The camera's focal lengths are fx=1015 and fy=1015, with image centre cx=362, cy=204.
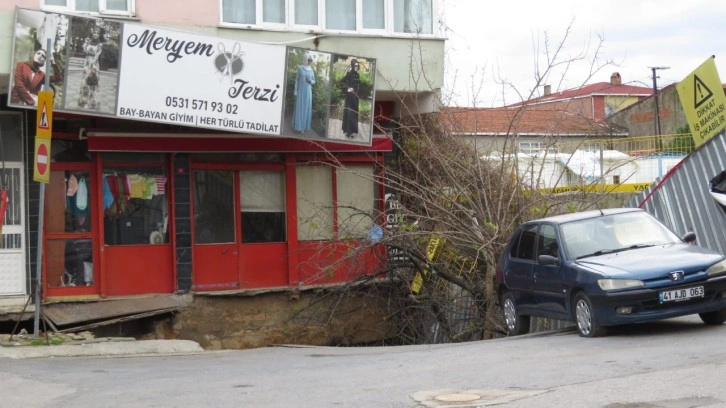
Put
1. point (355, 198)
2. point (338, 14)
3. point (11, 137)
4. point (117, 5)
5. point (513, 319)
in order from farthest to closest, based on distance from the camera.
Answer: point (355, 198)
point (338, 14)
point (11, 137)
point (117, 5)
point (513, 319)

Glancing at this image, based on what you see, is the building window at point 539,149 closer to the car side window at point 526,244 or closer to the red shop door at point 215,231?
the car side window at point 526,244

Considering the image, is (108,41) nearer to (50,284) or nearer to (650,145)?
(50,284)

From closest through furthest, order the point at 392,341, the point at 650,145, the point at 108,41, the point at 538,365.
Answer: the point at 538,365
the point at 108,41
the point at 392,341
the point at 650,145

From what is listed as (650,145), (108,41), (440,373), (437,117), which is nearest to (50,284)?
(108,41)

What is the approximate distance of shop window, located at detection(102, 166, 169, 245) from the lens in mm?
18875

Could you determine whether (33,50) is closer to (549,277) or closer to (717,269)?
(549,277)

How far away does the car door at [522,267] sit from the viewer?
14.9m

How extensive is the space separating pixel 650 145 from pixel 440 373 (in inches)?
784

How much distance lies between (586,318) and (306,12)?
9.00 m

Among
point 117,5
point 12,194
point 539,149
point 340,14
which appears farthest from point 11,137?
point 539,149

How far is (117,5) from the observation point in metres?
17.8

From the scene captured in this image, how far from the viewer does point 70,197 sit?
1858cm

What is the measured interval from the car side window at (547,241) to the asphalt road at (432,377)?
1187mm

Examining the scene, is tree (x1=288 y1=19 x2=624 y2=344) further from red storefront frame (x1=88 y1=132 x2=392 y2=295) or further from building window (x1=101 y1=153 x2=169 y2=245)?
building window (x1=101 y1=153 x2=169 y2=245)
